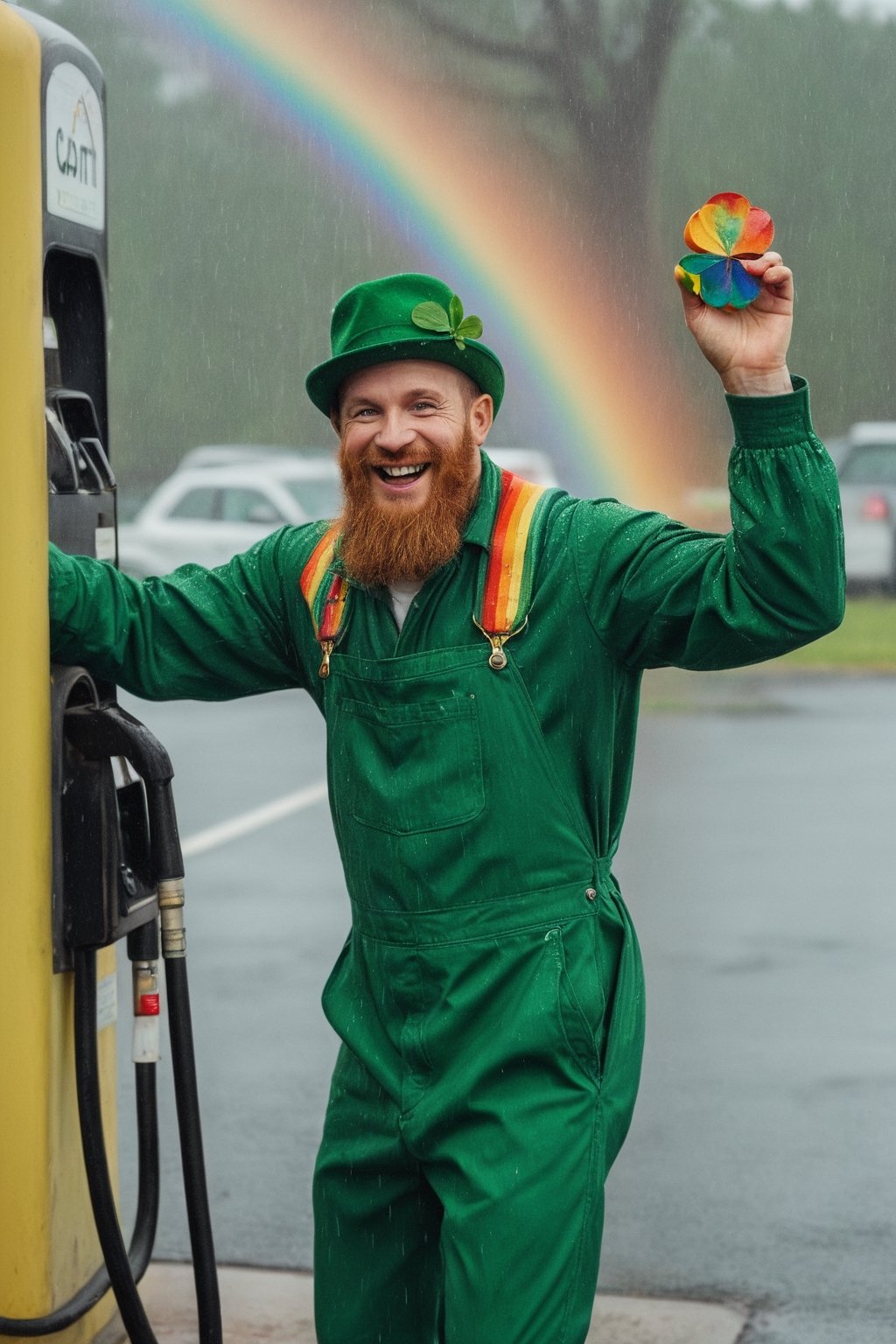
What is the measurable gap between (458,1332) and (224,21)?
76.0 ft

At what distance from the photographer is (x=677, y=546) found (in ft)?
9.37

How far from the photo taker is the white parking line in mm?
9633

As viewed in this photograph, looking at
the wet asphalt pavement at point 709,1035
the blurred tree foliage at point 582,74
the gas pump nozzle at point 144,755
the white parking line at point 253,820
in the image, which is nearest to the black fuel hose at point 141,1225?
the gas pump nozzle at point 144,755

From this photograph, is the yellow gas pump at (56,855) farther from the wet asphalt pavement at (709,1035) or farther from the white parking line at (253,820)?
the white parking line at (253,820)

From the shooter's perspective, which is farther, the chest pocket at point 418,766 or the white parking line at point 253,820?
the white parking line at point 253,820

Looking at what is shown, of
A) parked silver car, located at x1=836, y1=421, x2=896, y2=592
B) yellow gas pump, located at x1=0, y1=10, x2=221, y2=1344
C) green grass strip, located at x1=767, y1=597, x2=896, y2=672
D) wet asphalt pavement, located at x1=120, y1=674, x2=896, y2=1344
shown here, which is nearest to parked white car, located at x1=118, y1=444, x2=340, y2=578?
green grass strip, located at x1=767, y1=597, x2=896, y2=672

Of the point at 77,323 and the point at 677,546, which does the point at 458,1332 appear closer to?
the point at 677,546

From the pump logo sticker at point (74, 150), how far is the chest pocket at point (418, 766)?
3.64 feet

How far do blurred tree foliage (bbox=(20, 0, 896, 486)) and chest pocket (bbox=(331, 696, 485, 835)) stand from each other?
26.9 metres

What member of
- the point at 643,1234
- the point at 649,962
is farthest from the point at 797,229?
Answer: the point at 643,1234

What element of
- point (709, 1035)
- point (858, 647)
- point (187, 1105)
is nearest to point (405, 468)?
point (187, 1105)

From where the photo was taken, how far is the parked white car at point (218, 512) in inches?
703

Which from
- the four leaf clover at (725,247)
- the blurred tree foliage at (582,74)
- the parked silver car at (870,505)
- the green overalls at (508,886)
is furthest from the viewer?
the blurred tree foliage at (582,74)

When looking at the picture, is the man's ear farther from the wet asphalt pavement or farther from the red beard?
the wet asphalt pavement
